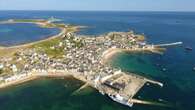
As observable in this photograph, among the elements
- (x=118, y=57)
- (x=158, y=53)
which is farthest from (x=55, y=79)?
(x=158, y=53)

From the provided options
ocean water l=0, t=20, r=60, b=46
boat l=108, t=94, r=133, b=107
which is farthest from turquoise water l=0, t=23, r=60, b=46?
boat l=108, t=94, r=133, b=107

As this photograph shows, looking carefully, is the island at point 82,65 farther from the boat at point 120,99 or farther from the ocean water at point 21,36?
the ocean water at point 21,36

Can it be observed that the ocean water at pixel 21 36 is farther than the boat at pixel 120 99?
Yes

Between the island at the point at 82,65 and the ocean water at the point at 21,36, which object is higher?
the ocean water at the point at 21,36

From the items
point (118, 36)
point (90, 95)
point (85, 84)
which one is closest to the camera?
point (90, 95)

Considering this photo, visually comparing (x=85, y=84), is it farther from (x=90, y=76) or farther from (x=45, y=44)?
(x=45, y=44)

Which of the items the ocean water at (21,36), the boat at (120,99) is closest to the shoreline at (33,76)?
the boat at (120,99)

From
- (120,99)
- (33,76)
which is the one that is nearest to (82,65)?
(33,76)

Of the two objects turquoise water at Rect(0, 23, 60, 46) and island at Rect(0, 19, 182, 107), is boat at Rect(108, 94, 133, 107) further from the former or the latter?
turquoise water at Rect(0, 23, 60, 46)
